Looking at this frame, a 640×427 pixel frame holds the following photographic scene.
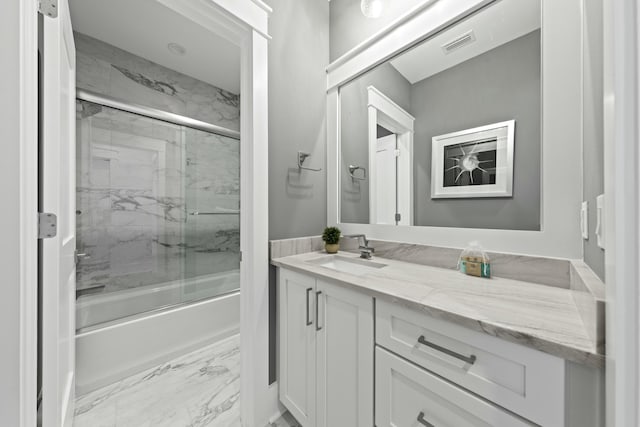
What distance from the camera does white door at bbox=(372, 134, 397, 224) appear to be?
146 cm

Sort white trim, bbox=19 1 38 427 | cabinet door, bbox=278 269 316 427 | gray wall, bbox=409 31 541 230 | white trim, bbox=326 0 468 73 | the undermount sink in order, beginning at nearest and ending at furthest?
white trim, bbox=19 1 38 427, gray wall, bbox=409 31 541 230, cabinet door, bbox=278 269 316 427, white trim, bbox=326 0 468 73, the undermount sink

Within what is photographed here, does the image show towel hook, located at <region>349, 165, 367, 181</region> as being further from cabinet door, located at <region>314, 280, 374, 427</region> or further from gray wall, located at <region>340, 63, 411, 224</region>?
cabinet door, located at <region>314, 280, 374, 427</region>

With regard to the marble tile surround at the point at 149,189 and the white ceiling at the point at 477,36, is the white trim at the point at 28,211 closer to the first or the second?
the white ceiling at the point at 477,36

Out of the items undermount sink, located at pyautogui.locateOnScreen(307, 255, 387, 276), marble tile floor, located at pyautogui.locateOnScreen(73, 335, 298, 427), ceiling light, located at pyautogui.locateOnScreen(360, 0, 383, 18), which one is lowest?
marble tile floor, located at pyautogui.locateOnScreen(73, 335, 298, 427)

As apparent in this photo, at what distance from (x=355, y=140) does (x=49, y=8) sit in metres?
1.44

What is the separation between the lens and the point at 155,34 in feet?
6.09

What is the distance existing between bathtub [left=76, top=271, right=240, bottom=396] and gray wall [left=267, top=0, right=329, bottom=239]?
1187 mm

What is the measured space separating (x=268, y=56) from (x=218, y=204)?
1818 mm

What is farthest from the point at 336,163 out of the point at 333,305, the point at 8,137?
the point at 8,137

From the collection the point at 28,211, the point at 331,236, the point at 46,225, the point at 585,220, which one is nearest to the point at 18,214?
the point at 28,211

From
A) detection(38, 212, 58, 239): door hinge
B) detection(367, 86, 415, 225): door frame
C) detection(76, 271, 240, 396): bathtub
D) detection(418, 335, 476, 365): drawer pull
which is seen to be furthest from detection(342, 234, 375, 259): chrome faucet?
detection(76, 271, 240, 396): bathtub

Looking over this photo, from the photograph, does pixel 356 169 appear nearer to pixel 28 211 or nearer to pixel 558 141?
pixel 558 141

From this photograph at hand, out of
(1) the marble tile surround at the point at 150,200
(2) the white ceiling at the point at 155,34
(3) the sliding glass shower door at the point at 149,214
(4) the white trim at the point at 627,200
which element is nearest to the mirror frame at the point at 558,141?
(4) the white trim at the point at 627,200

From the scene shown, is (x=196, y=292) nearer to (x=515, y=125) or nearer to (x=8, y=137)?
(x=8, y=137)
